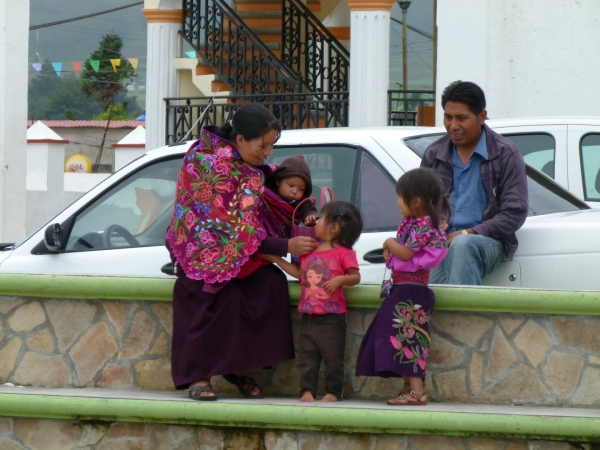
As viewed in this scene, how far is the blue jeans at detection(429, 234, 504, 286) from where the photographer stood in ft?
17.3

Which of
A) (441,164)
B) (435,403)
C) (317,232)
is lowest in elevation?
(435,403)

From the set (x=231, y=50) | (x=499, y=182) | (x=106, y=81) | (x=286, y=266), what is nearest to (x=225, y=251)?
(x=286, y=266)

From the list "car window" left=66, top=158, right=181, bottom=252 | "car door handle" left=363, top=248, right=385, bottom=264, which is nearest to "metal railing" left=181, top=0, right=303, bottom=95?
"car window" left=66, top=158, right=181, bottom=252

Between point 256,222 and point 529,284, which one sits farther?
point 529,284

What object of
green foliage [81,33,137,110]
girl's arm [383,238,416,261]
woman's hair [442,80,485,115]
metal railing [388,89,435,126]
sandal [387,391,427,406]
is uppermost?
green foliage [81,33,137,110]

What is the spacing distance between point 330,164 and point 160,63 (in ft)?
34.1

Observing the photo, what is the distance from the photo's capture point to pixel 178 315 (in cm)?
520

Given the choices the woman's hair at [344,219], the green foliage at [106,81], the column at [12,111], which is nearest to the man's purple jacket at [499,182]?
the woman's hair at [344,219]

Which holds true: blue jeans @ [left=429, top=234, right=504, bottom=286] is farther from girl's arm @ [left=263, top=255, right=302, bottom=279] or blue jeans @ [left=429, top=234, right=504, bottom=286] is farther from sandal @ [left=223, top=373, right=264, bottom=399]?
sandal @ [left=223, top=373, right=264, bottom=399]

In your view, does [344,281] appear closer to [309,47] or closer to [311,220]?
[311,220]

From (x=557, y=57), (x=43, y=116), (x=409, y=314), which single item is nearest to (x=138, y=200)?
(x=409, y=314)

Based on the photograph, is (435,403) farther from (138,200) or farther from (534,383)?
(138,200)

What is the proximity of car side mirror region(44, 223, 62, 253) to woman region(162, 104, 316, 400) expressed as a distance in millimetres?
1319

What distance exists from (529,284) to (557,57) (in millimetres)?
6798
